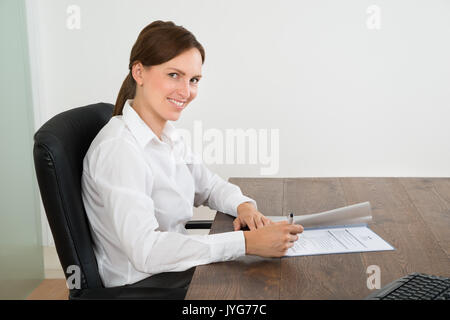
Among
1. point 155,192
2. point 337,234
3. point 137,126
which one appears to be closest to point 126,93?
point 137,126

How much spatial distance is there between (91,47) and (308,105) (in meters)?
1.31

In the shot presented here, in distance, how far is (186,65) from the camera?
1580 mm

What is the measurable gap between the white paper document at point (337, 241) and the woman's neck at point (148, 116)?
563mm

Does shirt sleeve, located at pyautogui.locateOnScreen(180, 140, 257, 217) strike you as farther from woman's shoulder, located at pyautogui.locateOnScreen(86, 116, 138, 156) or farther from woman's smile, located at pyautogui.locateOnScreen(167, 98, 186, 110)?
woman's shoulder, located at pyautogui.locateOnScreen(86, 116, 138, 156)

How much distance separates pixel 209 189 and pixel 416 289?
0.95 metres

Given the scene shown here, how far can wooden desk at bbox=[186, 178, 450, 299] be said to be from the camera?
1.16m

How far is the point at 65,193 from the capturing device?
135cm

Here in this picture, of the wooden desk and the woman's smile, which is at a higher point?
the woman's smile

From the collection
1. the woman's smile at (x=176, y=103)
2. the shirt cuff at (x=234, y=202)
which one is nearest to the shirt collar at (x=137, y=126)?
the woman's smile at (x=176, y=103)

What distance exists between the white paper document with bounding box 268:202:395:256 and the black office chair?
36 cm

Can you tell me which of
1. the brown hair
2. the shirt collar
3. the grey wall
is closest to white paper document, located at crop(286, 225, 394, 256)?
the shirt collar

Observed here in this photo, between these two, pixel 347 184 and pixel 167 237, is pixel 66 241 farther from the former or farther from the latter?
pixel 347 184
